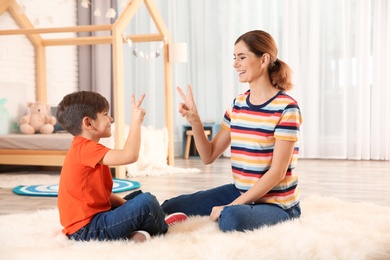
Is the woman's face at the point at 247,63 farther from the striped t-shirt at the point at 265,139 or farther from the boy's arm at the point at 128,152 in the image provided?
the boy's arm at the point at 128,152

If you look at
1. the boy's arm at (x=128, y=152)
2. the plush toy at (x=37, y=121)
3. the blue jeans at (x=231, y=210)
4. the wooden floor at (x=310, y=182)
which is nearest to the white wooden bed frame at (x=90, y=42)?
the plush toy at (x=37, y=121)

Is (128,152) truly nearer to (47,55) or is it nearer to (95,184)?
(95,184)

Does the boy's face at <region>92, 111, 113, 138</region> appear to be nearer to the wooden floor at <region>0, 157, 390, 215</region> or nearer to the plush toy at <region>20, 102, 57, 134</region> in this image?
the wooden floor at <region>0, 157, 390, 215</region>

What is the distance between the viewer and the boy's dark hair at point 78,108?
206cm

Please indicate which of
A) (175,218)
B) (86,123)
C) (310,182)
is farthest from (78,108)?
(310,182)

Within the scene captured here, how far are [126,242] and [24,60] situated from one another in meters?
3.79

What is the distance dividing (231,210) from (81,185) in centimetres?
54

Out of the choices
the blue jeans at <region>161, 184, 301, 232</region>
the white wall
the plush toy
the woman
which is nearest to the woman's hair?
the woman

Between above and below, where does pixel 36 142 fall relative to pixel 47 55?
below

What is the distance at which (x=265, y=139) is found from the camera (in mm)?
2143

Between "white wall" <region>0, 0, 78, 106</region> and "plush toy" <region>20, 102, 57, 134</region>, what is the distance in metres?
0.42

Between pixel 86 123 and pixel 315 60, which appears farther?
pixel 315 60

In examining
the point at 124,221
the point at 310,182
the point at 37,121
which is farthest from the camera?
the point at 37,121

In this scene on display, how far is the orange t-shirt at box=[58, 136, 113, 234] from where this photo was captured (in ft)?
6.52
